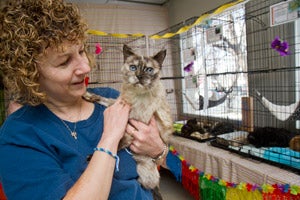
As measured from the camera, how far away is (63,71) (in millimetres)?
831

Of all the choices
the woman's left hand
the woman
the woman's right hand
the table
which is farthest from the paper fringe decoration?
the woman's right hand

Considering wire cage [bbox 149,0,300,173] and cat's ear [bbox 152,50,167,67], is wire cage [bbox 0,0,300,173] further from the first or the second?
cat's ear [bbox 152,50,167,67]

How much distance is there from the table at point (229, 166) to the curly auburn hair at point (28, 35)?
1565mm

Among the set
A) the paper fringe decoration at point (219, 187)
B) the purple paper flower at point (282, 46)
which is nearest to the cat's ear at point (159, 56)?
the paper fringe decoration at point (219, 187)

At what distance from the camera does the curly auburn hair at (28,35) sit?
733mm

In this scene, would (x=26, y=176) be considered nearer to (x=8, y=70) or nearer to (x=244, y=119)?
(x=8, y=70)

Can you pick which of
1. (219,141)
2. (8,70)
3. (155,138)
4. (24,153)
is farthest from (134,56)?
(219,141)

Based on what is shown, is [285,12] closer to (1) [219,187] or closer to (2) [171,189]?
(1) [219,187]

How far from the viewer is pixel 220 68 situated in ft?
10.0

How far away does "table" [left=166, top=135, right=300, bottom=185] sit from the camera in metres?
1.62

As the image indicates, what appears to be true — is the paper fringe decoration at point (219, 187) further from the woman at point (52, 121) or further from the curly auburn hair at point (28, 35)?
the curly auburn hair at point (28, 35)

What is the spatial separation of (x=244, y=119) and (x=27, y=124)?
224cm

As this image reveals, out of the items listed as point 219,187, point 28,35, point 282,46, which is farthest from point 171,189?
point 28,35

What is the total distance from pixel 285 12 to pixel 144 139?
1348mm
